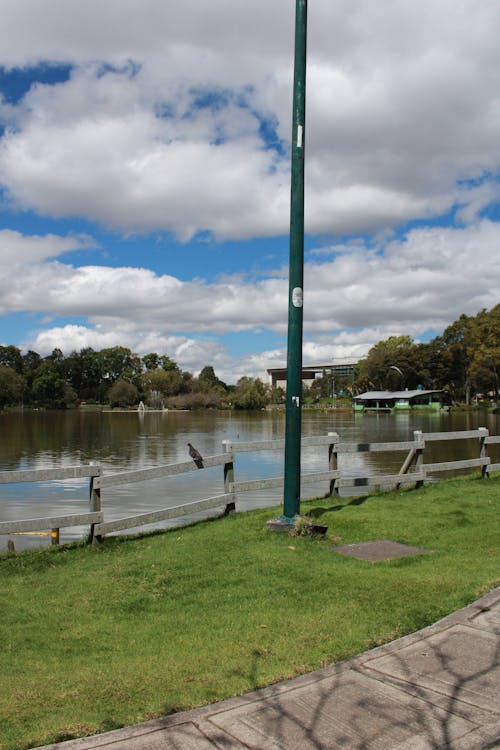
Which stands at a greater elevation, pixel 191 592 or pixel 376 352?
pixel 376 352

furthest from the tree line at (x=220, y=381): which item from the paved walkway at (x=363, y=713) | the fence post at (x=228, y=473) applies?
the paved walkway at (x=363, y=713)

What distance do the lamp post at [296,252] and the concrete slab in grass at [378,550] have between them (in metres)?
1.11

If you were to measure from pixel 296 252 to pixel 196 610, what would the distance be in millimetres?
5124

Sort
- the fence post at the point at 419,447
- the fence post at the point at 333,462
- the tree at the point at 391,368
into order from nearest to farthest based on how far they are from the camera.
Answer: the fence post at the point at 333,462
the fence post at the point at 419,447
the tree at the point at 391,368

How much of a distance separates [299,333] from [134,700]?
584 cm

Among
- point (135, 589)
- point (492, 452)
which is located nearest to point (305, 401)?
point (492, 452)

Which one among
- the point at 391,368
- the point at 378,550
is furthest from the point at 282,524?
the point at 391,368

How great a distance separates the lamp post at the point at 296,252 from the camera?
8805 millimetres

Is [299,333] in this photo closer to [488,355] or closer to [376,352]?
[488,355]

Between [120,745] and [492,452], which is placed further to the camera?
[492,452]

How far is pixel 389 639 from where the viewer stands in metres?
4.74

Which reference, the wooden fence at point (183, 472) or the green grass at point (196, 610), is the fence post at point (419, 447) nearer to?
the wooden fence at point (183, 472)

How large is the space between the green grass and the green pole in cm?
113

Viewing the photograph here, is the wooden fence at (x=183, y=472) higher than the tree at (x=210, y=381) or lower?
lower
